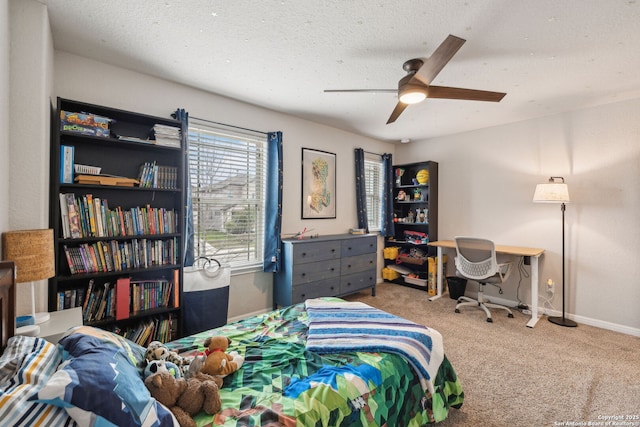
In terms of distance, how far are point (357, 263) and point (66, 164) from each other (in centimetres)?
322

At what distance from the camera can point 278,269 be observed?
3348 mm

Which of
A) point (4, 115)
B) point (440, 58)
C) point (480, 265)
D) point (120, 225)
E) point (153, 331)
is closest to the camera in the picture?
point (4, 115)

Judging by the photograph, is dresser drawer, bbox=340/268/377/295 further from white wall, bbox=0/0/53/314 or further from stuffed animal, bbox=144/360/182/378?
white wall, bbox=0/0/53/314

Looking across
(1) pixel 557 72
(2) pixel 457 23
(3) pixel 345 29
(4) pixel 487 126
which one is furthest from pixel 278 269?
(4) pixel 487 126

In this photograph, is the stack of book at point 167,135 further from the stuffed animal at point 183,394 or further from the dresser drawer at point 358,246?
the dresser drawer at point 358,246

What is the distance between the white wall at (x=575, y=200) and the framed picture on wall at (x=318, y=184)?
2040mm

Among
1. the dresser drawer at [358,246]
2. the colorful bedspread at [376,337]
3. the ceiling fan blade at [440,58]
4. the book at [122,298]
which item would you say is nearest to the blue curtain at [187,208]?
the book at [122,298]

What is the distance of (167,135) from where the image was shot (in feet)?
7.98

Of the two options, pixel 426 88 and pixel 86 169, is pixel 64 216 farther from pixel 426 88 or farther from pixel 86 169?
pixel 426 88

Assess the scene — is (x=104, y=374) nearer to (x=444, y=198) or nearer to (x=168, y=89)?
(x=168, y=89)

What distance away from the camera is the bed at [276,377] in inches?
31.5

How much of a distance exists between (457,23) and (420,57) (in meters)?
0.43

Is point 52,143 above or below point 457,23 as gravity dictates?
below

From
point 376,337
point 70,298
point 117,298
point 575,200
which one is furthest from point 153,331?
point 575,200
